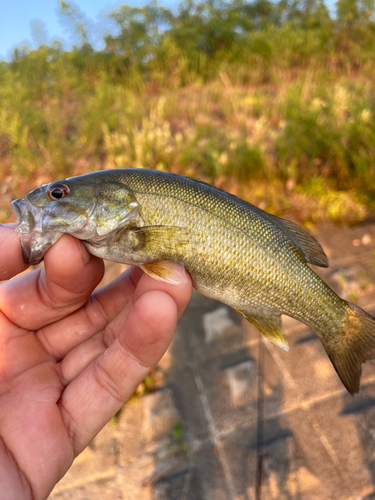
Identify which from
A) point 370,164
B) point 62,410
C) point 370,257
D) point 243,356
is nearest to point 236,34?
point 370,164

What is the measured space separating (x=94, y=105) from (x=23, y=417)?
23.2 feet

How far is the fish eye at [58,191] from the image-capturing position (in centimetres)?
172

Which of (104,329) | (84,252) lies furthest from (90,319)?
(84,252)

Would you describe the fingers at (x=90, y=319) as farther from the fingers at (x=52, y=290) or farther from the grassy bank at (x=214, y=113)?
the grassy bank at (x=214, y=113)

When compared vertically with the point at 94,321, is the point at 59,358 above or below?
below

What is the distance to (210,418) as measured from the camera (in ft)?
9.29

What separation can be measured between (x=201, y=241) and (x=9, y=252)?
40.0 inches

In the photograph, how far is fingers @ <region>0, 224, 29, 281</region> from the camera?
1606 mm

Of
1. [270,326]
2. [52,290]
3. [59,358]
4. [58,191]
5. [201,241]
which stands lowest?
[59,358]

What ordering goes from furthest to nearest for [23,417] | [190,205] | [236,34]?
[236,34] → [190,205] → [23,417]

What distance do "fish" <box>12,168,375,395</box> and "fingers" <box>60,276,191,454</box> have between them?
21cm

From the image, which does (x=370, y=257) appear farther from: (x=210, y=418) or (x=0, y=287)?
(x=0, y=287)

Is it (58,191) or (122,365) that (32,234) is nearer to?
(58,191)

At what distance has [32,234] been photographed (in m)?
1.65
